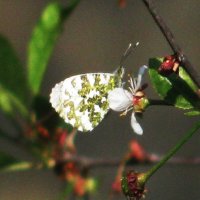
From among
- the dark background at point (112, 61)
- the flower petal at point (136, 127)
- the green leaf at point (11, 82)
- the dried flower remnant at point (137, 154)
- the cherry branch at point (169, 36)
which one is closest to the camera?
the cherry branch at point (169, 36)

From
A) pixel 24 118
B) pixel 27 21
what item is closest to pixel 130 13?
pixel 27 21

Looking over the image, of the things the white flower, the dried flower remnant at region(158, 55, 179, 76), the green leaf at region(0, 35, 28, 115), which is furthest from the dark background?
the dried flower remnant at region(158, 55, 179, 76)

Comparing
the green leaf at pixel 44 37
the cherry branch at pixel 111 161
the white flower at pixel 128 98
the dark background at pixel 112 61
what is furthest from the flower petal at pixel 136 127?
the dark background at pixel 112 61

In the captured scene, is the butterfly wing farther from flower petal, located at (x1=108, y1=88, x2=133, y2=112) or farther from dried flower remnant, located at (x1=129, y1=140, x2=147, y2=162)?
dried flower remnant, located at (x1=129, y1=140, x2=147, y2=162)

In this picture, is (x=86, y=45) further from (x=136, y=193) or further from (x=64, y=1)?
(x=136, y=193)

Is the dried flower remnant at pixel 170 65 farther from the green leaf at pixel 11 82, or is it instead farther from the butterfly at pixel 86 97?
the green leaf at pixel 11 82

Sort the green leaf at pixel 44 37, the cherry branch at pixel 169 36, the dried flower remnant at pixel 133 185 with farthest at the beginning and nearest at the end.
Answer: the green leaf at pixel 44 37 < the dried flower remnant at pixel 133 185 < the cherry branch at pixel 169 36
